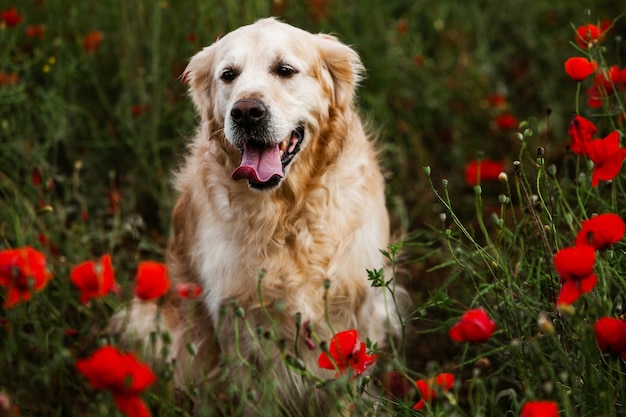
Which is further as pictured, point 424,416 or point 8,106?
point 8,106

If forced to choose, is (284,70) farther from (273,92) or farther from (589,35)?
(589,35)

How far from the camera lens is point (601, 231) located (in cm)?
149

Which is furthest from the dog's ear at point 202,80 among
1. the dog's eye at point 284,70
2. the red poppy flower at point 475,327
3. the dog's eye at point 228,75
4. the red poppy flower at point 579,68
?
the red poppy flower at point 475,327

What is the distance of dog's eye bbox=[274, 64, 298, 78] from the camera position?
261 centimetres

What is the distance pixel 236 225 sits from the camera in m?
2.70

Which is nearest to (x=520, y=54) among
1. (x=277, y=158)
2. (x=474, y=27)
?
(x=474, y=27)

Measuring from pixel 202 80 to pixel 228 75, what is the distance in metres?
0.28

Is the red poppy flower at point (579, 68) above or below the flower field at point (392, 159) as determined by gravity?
above

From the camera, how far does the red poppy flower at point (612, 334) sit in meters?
1.42

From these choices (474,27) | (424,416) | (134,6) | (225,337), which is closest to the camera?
(424,416)

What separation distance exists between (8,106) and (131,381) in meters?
2.54

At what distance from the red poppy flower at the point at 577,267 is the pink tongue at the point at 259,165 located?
1.28 m

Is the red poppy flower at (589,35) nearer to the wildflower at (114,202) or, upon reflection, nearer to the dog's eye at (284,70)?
the dog's eye at (284,70)

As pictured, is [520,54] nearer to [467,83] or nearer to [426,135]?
[467,83]
